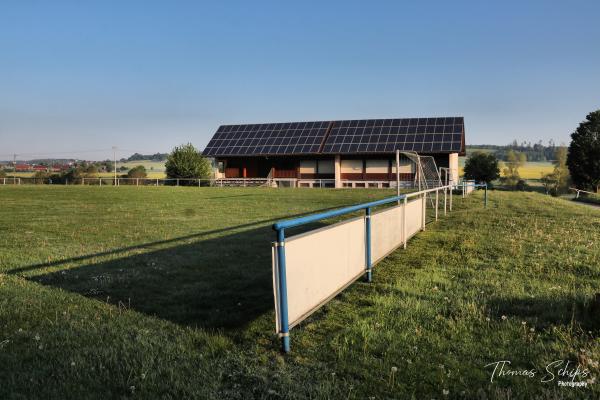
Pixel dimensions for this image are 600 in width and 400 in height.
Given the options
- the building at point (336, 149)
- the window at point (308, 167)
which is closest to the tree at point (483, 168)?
the building at point (336, 149)

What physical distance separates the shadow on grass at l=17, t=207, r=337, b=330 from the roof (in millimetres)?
30493

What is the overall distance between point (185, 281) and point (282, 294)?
318cm

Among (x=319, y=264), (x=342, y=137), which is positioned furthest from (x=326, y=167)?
(x=319, y=264)

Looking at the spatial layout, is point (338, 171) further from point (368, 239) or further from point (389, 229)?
point (368, 239)

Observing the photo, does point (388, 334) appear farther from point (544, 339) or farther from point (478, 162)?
point (478, 162)

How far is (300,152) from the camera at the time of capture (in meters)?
40.0

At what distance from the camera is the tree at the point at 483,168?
6475cm

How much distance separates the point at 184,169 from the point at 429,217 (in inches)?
1541

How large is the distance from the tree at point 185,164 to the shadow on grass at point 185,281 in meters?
40.4

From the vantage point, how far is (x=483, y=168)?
65500 mm

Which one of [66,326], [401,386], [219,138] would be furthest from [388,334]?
[219,138]

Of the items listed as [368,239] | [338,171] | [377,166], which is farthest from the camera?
[338,171]

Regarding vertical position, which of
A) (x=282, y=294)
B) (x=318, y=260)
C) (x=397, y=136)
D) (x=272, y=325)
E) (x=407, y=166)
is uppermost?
(x=397, y=136)

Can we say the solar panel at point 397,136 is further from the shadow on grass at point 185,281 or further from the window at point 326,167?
the shadow on grass at point 185,281
